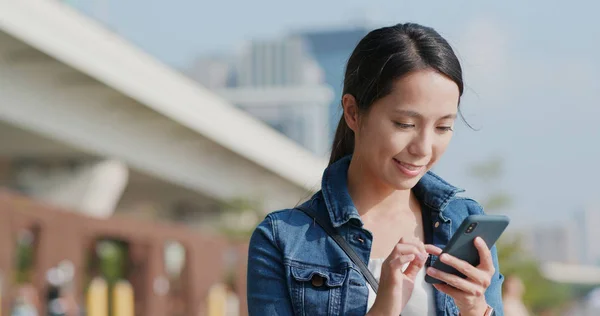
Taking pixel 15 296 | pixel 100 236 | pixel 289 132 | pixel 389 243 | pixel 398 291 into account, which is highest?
pixel 289 132

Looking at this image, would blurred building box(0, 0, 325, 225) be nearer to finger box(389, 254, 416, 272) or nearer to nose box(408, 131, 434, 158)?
nose box(408, 131, 434, 158)

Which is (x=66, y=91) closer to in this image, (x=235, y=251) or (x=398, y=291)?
(x=235, y=251)

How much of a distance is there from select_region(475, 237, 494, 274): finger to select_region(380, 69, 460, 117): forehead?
0.32 m

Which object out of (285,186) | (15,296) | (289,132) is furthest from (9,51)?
(289,132)

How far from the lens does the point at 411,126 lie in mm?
2391

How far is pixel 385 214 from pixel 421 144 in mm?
255

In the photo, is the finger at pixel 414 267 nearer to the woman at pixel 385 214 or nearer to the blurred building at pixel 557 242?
the woman at pixel 385 214

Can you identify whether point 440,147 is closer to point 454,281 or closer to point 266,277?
point 454,281

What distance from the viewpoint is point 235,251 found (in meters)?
23.1

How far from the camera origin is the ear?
100 inches

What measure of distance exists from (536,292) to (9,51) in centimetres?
2334

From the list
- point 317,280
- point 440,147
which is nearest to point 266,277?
point 317,280

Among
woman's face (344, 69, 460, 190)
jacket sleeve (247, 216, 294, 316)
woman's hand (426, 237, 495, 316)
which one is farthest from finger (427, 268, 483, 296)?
jacket sleeve (247, 216, 294, 316)

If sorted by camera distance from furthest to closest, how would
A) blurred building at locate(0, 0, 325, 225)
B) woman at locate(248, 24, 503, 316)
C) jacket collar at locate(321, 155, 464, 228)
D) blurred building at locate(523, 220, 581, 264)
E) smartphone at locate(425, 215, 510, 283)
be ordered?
blurred building at locate(523, 220, 581, 264) → blurred building at locate(0, 0, 325, 225) → jacket collar at locate(321, 155, 464, 228) → woman at locate(248, 24, 503, 316) → smartphone at locate(425, 215, 510, 283)
